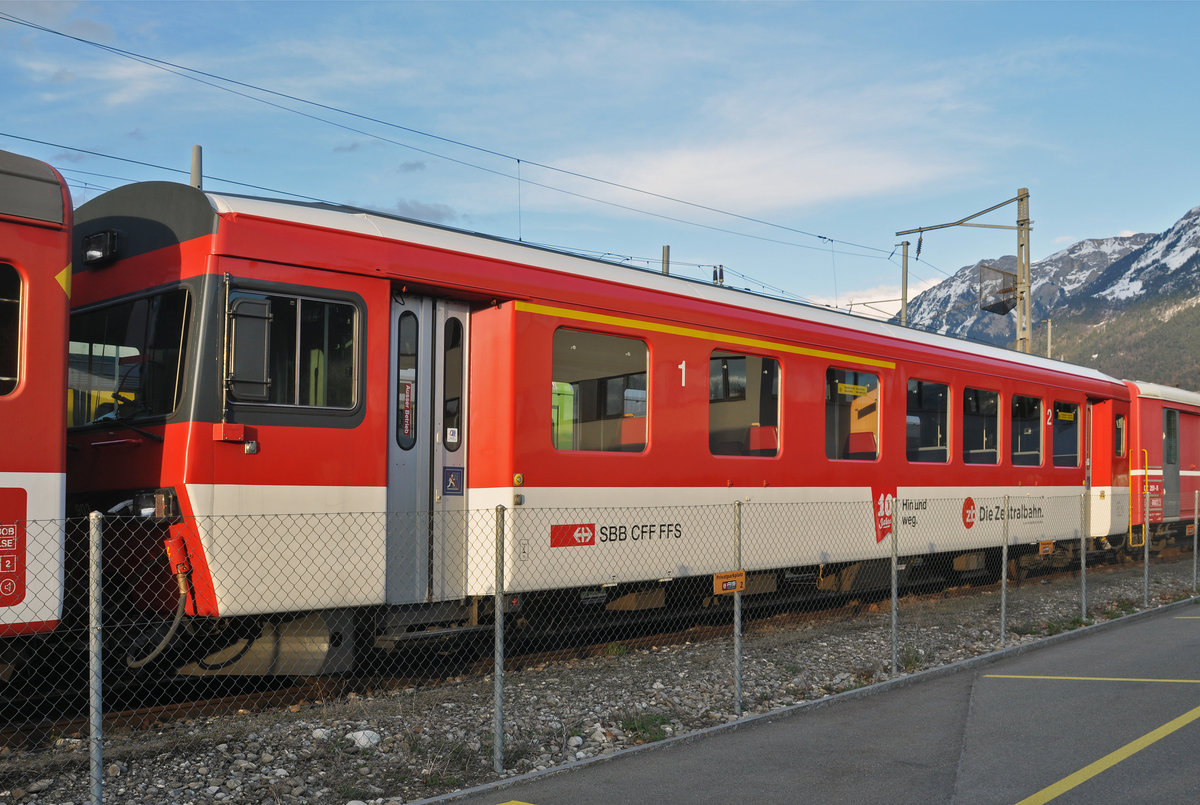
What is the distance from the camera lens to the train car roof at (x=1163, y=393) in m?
17.8

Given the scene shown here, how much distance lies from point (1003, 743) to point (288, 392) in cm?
495

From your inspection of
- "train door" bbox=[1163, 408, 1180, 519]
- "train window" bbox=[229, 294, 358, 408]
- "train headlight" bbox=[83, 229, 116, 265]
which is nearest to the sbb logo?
"train window" bbox=[229, 294, 358, 408]

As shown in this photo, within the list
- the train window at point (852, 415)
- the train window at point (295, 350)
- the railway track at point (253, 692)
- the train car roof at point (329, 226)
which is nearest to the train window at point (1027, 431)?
the train window at point (852, 415)

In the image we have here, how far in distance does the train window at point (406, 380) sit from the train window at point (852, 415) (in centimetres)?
504

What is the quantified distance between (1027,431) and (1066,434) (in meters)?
1.45

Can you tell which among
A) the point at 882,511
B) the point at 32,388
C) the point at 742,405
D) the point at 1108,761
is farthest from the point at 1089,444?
the point at 32,388

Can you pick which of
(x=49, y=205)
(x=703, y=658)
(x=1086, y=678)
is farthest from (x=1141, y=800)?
(x=49, y=205)

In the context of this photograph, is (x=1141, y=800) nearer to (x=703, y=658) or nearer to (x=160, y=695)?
(x=703, y=658)

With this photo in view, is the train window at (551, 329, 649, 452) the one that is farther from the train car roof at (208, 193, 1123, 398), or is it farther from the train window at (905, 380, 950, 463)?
the train window at (905, 380, 950, 463)

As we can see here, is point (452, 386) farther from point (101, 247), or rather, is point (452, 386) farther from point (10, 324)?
point (10, 324)

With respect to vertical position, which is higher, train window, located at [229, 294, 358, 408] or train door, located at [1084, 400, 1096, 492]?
train window, located at [229, 294, 358, 408]

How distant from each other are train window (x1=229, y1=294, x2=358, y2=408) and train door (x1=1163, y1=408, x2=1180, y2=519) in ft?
53.0

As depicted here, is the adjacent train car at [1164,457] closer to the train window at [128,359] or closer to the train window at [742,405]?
the train window at [742,405]

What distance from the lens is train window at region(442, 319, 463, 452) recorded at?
7949mm
